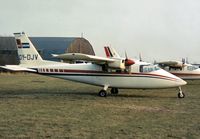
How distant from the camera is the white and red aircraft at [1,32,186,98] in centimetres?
2072

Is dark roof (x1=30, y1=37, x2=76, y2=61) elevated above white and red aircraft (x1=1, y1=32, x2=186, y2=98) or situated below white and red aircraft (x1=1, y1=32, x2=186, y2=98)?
above

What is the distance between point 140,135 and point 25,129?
10.3ft

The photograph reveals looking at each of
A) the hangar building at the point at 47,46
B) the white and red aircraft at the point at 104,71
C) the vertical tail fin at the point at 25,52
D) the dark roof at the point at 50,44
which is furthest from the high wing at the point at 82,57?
the dark roof at the point at 50,44


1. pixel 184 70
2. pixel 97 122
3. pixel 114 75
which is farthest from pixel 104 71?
pixel 184 70

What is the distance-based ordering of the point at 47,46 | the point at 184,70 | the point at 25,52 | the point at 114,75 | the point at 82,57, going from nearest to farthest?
the point at 82,57
the point at 114,75
the point at 25,52
the point at 184,70
the point at 47,46

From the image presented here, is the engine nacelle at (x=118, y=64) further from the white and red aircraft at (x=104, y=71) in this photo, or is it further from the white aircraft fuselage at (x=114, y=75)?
the white aircraft fuselage at (x=114, y=75)

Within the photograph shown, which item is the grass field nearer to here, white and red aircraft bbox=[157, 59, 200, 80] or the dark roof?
white and red aircraft bbox=[157, 59, 200, 80]

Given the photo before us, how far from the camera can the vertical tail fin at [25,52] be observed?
72.7 feet

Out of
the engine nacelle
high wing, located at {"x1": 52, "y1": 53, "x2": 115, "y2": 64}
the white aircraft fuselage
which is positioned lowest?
the white aircraft fuselage

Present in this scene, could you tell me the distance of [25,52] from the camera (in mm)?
22297

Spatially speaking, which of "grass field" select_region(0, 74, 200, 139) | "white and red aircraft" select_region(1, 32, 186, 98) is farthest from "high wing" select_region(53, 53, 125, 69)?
"grass field" select_region(0, 74, 200, 139)

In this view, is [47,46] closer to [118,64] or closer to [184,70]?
[184,70]

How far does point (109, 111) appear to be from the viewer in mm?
13922

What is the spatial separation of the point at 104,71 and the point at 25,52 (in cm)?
522
